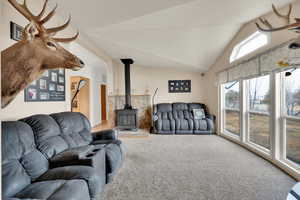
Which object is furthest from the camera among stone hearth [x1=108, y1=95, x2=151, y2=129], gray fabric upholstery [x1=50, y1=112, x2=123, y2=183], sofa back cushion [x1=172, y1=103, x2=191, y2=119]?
stone hearth [x1=108, y1=95, x2=151, y2=129]

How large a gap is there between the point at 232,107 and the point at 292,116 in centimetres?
191

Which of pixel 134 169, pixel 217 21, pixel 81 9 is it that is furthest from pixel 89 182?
pixel 217 21

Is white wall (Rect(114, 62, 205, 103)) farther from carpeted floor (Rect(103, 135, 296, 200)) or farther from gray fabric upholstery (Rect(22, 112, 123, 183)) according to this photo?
gray fabric upholstery (Rect(22, 112, 123, 183))

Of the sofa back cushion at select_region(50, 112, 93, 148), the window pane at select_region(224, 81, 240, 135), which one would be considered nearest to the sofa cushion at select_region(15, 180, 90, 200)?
the sofa back cushion at select_region(50, 112, 93, 148)

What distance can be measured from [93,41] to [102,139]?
2.57m

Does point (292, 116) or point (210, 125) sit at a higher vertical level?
point (292, 116)

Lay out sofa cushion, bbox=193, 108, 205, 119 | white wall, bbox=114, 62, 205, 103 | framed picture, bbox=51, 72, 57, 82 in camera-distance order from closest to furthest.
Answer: framed picture, bbox=51, 72, 57, 82, sofa cushion, bbox=193, 108, 205, 119, white wall, bbox=114, 62, 205, 103

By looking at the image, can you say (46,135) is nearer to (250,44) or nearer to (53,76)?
(53,76)

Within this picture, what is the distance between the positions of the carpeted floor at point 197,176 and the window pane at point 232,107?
89cm

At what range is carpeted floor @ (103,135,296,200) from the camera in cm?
193

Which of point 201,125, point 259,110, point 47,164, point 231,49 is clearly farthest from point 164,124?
point 47,164

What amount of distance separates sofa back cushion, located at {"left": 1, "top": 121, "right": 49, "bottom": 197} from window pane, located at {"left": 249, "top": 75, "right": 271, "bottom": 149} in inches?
144

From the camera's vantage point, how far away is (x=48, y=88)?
251 centimetres

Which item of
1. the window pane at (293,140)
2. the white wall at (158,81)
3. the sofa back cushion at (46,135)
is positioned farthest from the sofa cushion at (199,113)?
the sofa back cushion at (46,135)
